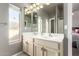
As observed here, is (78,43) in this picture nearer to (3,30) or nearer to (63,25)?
(63,25)

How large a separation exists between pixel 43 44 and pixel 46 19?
14.6 inches

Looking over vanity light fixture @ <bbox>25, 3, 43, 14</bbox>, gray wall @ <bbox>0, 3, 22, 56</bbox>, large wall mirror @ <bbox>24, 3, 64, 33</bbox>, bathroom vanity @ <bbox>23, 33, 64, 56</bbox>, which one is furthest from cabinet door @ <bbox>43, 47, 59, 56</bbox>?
vanity light fixture @ <bbox>25, 3, 43, 14</bbox>

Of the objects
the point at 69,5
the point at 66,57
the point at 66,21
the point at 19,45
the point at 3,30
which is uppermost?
the point at 69,5

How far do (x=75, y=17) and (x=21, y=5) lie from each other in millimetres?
800

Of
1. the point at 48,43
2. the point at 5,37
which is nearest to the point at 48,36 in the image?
the point at 48,43

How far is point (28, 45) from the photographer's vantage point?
6.61 ft

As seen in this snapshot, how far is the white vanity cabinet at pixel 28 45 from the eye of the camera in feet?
6.52

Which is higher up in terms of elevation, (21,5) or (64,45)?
(21,5)

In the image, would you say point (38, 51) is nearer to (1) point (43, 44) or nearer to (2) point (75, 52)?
(1) point (43, 44)

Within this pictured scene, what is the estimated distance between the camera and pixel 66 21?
194cm

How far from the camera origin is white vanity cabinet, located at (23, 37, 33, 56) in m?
1.99

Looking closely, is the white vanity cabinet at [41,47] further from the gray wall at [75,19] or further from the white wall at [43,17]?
the gray wall at [75,19]

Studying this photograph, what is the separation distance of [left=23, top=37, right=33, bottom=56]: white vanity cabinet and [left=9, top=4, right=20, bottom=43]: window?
111 millimetres

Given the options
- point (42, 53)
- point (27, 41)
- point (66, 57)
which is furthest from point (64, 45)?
point (27, 41)
